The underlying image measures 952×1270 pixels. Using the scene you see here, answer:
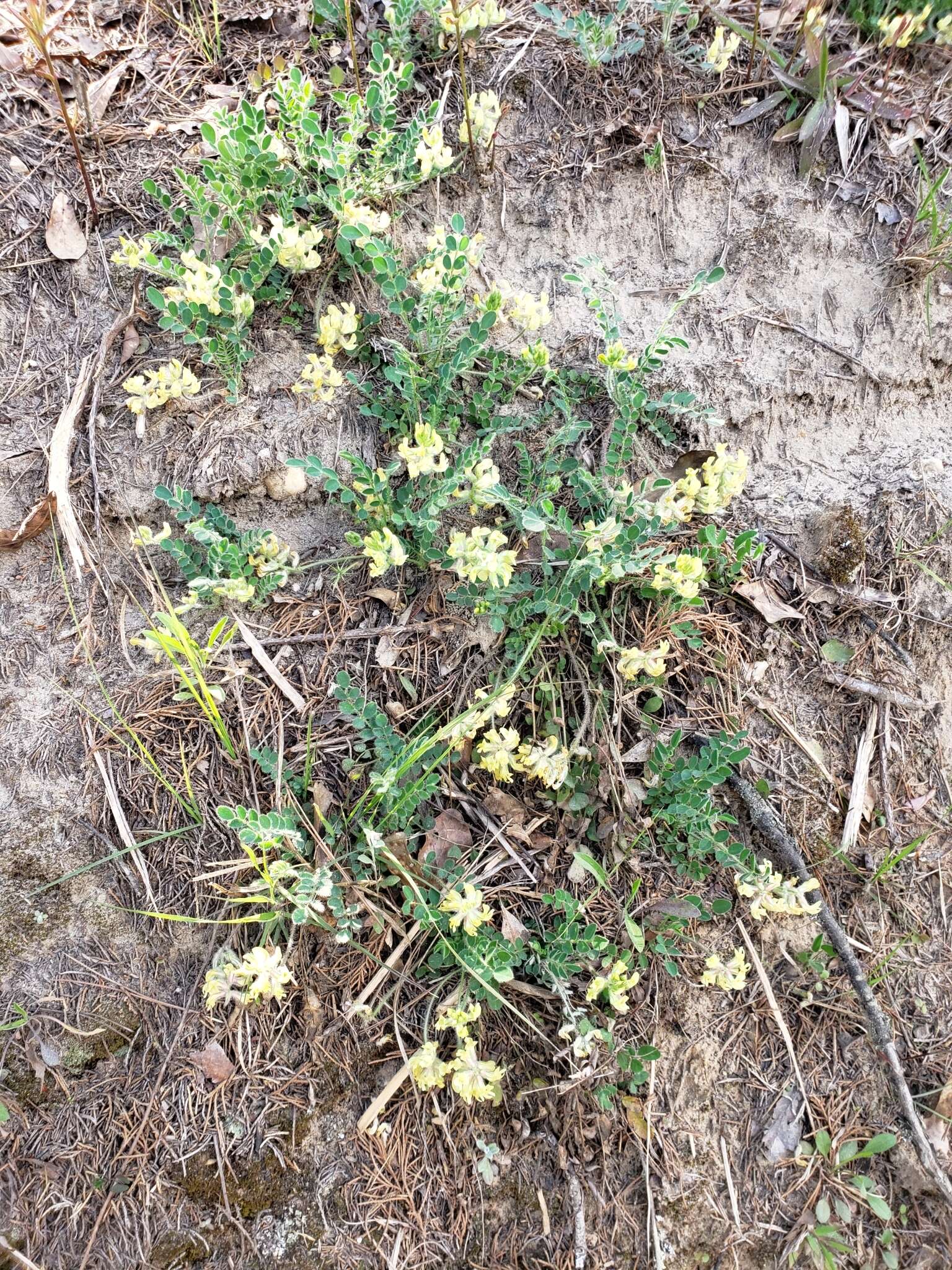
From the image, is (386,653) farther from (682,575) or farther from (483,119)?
(483,119)

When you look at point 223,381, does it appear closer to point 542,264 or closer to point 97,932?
point 542,264

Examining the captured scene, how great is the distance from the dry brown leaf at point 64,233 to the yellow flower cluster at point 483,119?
139 cm

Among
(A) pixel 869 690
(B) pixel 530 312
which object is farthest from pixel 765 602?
(B) pixel 530 312

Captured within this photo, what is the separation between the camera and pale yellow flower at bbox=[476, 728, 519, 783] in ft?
7.22

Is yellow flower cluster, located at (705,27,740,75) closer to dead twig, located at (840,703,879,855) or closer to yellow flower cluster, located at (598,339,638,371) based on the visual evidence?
yellow flower cluster, located at (598,339,638,371)

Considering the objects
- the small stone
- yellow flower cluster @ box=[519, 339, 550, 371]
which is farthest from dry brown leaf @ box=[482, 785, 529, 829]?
yellow flower cluster @ box=[519, 339, 550, 371]

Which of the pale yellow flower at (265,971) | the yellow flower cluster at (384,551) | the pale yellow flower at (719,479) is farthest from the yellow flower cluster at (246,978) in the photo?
the pale yellow flower at (719,479)

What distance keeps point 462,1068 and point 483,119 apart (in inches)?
120

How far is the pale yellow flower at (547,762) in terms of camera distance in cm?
225

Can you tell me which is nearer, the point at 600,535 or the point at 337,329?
the point at 600,535

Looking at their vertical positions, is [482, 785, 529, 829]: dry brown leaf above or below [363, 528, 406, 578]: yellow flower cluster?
below

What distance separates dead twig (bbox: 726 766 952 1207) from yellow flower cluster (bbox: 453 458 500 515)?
41.8 inches

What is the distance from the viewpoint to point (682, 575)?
217cm

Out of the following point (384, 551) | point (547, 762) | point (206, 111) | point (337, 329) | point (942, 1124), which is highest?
point (206, 111)
